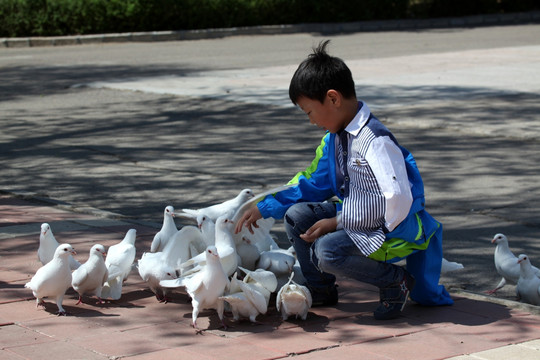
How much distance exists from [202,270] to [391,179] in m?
1.07

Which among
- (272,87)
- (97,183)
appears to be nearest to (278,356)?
(97,183)

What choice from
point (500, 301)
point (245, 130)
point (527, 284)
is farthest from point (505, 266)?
point (245, 130)

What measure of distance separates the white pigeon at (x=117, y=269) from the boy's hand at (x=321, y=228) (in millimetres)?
1091

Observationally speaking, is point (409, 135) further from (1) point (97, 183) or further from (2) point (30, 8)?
(2) point (30, 8)

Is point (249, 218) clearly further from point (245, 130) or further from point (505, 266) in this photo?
point (245, 130)

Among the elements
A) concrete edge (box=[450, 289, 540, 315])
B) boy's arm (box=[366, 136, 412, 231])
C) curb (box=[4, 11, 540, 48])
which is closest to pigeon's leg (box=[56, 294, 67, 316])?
boy's arm (box=[366, 136, 412, 231])

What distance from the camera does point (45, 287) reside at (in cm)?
463

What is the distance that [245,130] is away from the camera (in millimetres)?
11094

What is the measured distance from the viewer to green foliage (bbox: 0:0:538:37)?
2494 centimetres

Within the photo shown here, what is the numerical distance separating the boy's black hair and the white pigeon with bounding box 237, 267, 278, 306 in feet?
3.12

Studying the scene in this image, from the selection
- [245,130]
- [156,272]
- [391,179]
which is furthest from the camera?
[245,130]

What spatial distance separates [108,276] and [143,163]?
4.46 meters

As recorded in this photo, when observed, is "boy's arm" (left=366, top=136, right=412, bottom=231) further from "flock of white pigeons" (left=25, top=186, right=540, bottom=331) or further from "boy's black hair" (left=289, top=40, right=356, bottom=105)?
"flock of white pigeons" (left=25, top=186, right=540, bottom=331)

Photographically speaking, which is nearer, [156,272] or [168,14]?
[156,272]
